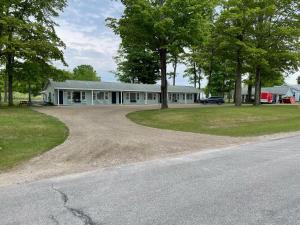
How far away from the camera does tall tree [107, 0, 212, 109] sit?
2677 centimetres

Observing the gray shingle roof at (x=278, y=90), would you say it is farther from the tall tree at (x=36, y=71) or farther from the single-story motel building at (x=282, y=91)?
the tall tree at (x=36, y=71)

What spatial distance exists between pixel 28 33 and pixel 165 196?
3390 centimetres

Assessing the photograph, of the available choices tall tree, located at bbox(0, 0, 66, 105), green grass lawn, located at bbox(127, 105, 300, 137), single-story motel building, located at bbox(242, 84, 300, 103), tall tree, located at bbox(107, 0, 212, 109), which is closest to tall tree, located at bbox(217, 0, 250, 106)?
tall tree, located at bbox(107, 0, 212, 109)

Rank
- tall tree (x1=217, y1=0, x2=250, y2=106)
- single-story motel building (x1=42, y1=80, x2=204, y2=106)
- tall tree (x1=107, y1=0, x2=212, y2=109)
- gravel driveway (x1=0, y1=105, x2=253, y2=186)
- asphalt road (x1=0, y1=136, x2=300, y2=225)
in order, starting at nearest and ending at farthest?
asphalt road (x1=0, y1=136, x2=300, y2=225), gravel driveway (x1=0, y1=105, x2=253, y2=186), tall tree (x1=107, y1=0, x2=212, y2=109), tall tree (x1=217, y1=0, x2=250, y2=106), single-story motel building (x1=42, y1=80, x2=204, y2=106)

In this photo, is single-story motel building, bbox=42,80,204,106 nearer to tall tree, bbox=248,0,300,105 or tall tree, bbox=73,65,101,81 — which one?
tall tree, bbox=248,0,300,105

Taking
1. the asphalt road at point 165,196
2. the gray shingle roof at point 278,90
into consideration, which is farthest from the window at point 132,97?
the asphalt road at point 165,196

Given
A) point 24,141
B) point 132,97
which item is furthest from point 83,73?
point 24,141

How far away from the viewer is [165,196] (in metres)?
5.56

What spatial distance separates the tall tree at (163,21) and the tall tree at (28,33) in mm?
9485

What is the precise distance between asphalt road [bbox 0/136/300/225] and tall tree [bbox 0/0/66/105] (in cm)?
2817

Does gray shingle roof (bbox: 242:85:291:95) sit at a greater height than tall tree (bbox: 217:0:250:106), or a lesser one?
lesser

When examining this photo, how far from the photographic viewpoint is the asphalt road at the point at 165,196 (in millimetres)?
4574

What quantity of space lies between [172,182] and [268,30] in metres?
32.6

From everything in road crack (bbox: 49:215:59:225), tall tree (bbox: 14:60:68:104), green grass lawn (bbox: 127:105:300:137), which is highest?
tall tree (bbox: 14:60:68:104)
